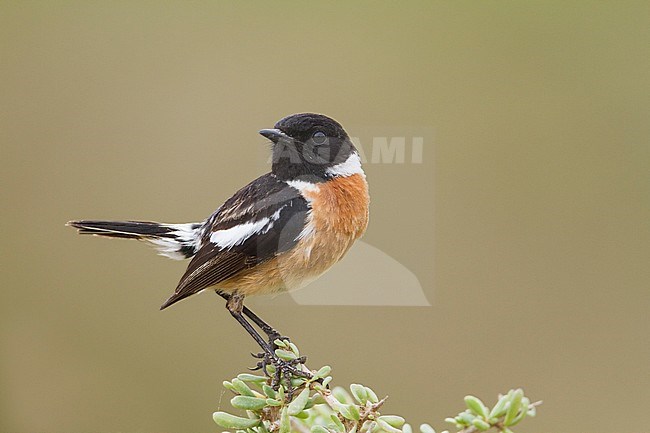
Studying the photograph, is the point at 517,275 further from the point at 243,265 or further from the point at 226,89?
the point at 243,265

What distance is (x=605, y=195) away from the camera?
122 inches

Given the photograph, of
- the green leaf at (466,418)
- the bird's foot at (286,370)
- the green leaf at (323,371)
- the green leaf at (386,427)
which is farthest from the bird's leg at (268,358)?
the green leaf at (466,418)

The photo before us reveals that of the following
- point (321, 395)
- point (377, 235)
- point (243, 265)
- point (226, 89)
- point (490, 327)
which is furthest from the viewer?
point (226, 89)

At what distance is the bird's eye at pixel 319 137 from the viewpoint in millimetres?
1360

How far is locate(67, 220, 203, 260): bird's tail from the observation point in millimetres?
1407

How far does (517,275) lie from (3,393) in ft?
6.42

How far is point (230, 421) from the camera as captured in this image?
1.04 m

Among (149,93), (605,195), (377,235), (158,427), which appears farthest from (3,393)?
(605,195)

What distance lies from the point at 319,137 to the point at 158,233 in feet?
1.12

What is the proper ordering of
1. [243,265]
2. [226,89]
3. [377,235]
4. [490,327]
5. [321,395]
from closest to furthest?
[321,395] → [243,265] → [377,235] → [490,327] → [226,89]

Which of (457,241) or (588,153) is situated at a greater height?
(588,153)

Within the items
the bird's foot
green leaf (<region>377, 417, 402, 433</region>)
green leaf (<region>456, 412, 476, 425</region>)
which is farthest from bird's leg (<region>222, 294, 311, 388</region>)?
→ green leaf (<region>456, 412, 476, 425</region>)

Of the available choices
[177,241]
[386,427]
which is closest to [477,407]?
[386,427]

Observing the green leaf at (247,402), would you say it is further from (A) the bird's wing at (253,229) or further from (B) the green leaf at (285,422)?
(A) the bird's wing at (253,229)
